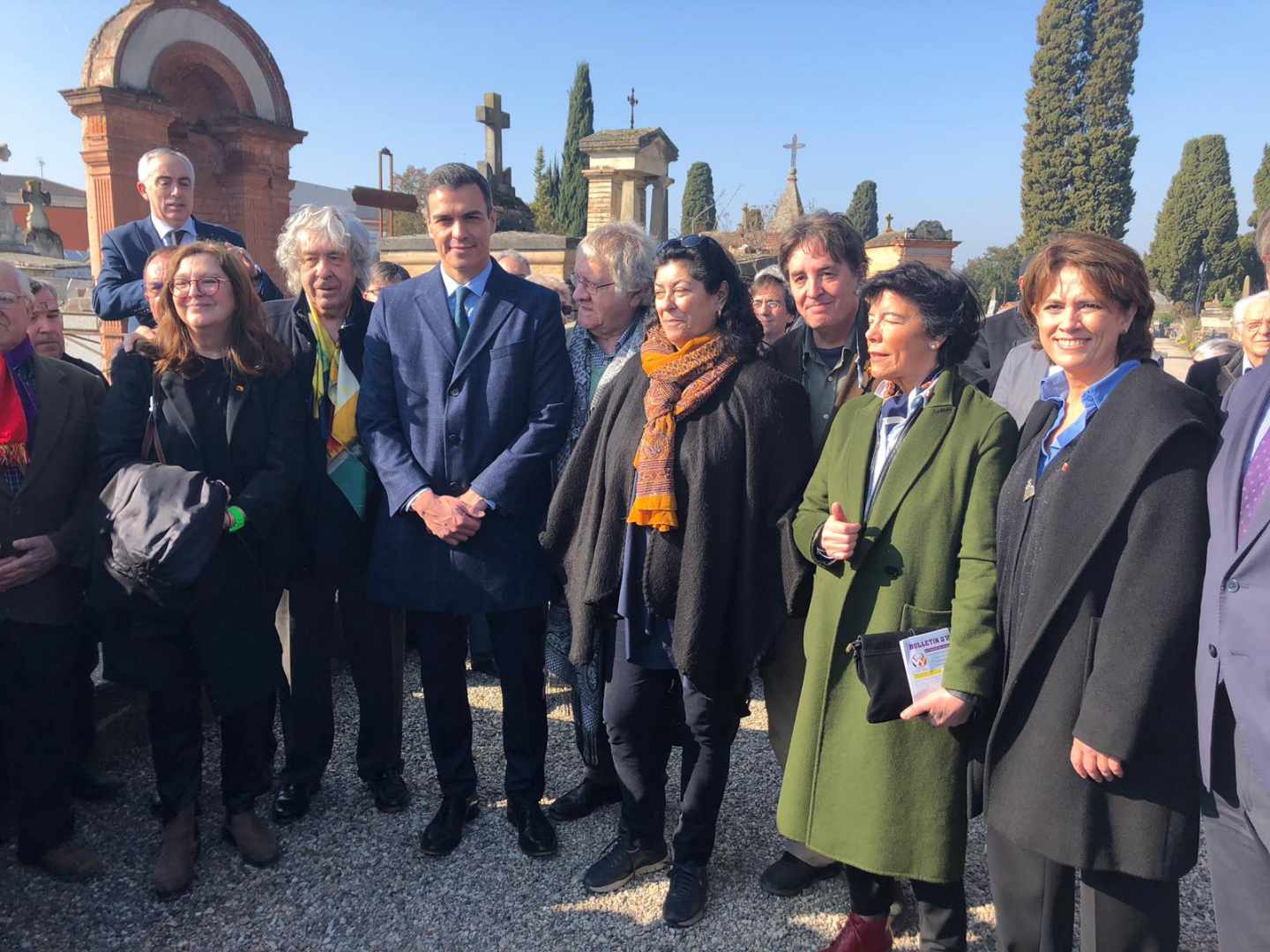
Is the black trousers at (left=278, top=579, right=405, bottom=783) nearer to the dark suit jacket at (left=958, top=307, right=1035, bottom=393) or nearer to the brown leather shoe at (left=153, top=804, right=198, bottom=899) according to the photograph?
the brown leather shoe at (left=153, top=804, right=198, bottom=899)

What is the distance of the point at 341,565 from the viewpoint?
3.22 m

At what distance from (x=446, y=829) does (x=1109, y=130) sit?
3540cm

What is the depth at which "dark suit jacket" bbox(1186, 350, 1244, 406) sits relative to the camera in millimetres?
4379

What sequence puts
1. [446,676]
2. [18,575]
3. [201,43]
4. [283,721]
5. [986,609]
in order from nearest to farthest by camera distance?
[986,609] → [18,575] → [446,676] → [283,721] → [201,43]

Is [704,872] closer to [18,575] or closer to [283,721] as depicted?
[283,721]

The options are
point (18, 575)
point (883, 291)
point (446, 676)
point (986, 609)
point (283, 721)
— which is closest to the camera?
point (986, 609)

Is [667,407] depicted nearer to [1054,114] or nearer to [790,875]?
[790,875]

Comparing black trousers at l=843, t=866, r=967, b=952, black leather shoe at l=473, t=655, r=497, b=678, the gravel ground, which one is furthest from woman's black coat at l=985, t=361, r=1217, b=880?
black leather shoe at l=473, t=655, r=497, b=678

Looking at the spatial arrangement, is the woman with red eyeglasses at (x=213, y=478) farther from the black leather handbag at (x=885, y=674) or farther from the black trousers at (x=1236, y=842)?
the black trousers at (x=1236, y=842)

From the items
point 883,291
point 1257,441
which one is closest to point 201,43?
point 883,291

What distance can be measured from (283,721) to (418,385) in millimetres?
1528

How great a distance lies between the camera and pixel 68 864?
293 centimetres

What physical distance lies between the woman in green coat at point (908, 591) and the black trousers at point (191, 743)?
1937 mm

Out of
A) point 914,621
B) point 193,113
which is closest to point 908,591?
point 914,621
